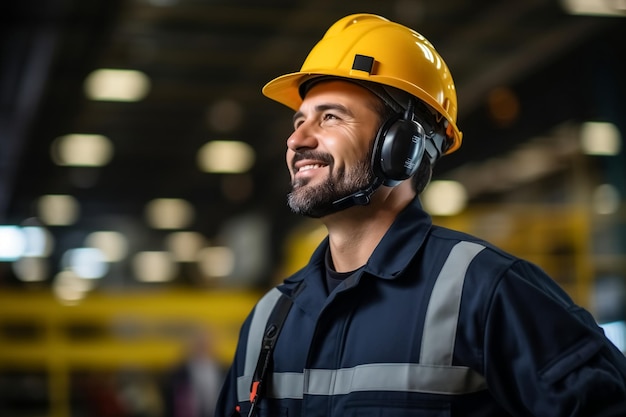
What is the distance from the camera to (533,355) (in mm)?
2320

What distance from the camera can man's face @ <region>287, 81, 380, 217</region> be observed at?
2.81 metres

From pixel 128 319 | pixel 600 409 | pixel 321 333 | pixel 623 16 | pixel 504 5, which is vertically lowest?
pixel 600 409

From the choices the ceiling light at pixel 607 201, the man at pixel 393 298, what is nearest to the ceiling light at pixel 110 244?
the ceiling light at pixel 607 201

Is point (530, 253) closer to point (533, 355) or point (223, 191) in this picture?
point (533, 355)

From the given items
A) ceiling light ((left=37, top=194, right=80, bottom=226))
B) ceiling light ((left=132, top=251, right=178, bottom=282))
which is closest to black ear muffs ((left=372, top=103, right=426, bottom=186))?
ceiling light ((left=37, top=194, right=80, bottom=226))

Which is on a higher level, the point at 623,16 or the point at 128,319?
the point at 623,16

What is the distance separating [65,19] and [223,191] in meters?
16.2

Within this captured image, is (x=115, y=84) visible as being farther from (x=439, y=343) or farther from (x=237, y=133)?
(x=439, y=343)

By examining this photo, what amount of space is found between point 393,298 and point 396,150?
0.42 meters

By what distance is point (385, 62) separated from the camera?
2953 mm

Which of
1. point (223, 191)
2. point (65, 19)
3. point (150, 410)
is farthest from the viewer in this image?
point (223, 191)

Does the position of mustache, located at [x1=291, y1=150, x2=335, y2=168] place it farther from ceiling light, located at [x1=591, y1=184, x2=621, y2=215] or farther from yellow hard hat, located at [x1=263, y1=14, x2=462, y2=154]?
ceiling light, located at [x1=591, y1=184, x2=621, y2=215]

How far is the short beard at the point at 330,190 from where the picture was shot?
2809 mm

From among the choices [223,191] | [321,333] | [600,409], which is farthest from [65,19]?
[223,191]
